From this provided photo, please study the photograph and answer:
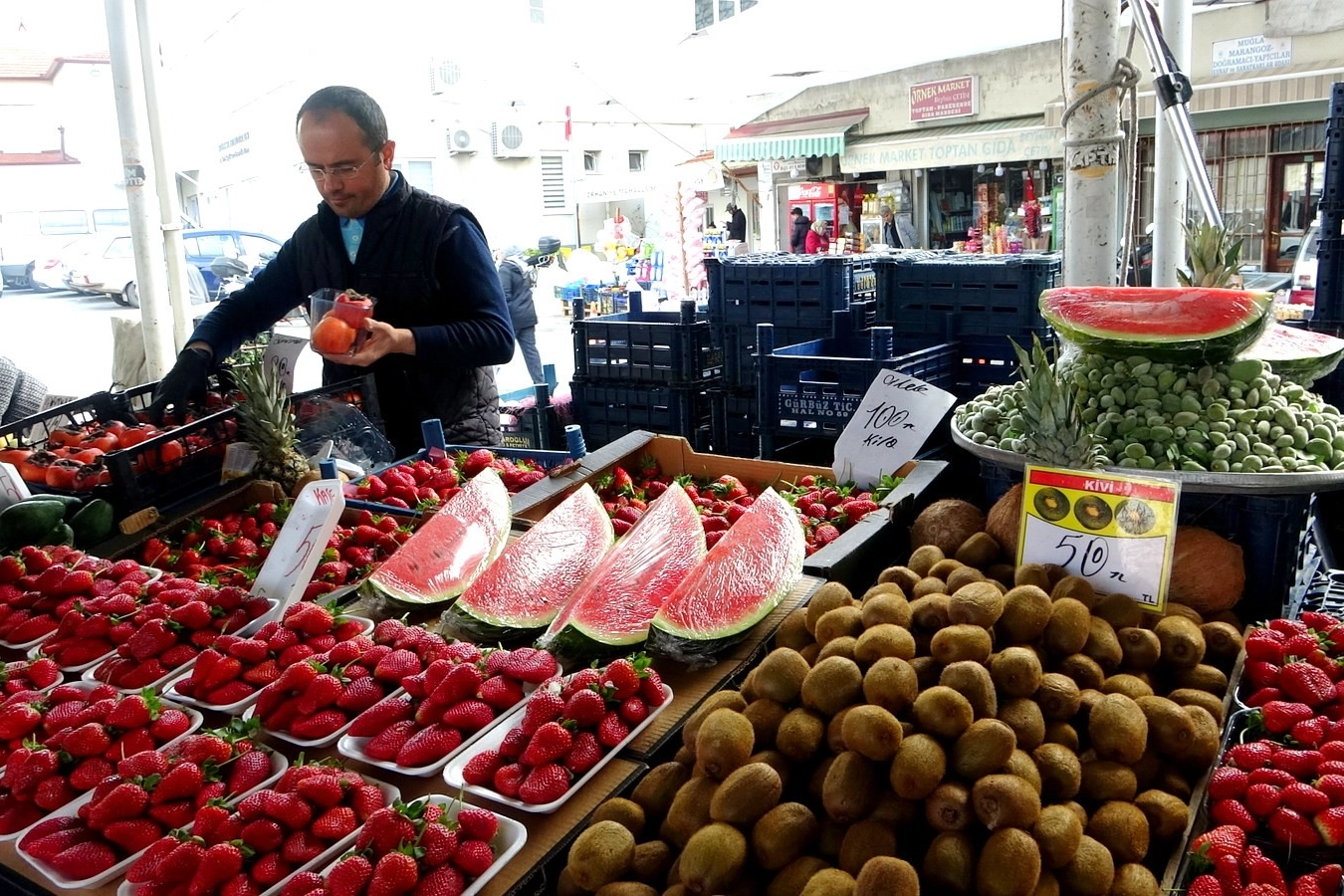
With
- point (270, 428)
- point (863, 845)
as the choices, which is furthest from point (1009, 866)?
point (270, 428)

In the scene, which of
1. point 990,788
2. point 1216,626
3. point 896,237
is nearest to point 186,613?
point 990,788

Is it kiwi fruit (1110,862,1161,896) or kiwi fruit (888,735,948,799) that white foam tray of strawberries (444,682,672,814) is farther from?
kiwi fruit (1110,862,1161,896)

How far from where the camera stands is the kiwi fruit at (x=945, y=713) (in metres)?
1.33

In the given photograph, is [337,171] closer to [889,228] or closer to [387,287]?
[387,287]

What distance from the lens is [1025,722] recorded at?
54.8 inches

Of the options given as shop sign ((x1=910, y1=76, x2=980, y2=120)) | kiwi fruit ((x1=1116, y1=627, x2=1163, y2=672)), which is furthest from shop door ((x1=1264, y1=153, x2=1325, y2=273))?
kiwi fruit ((x1=1116, y1=627, x2=1163, y2=672))

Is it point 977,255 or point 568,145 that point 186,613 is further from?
point 568,145

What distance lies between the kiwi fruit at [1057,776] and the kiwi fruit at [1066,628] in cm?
25

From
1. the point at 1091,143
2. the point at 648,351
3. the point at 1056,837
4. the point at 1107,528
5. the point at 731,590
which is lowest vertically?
the point at 1056,837

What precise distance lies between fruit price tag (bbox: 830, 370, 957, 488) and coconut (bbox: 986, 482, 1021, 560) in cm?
44

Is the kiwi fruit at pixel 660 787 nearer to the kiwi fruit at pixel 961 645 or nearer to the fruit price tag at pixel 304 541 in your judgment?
the kiwi fruit at pixel 961 645

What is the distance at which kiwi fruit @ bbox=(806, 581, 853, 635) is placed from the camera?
5.49 ft

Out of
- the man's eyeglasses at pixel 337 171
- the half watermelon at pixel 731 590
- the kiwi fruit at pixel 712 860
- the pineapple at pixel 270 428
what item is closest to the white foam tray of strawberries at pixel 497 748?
the half watermelon at pixel 731 590

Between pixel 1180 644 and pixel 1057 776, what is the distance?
0.46 metres
